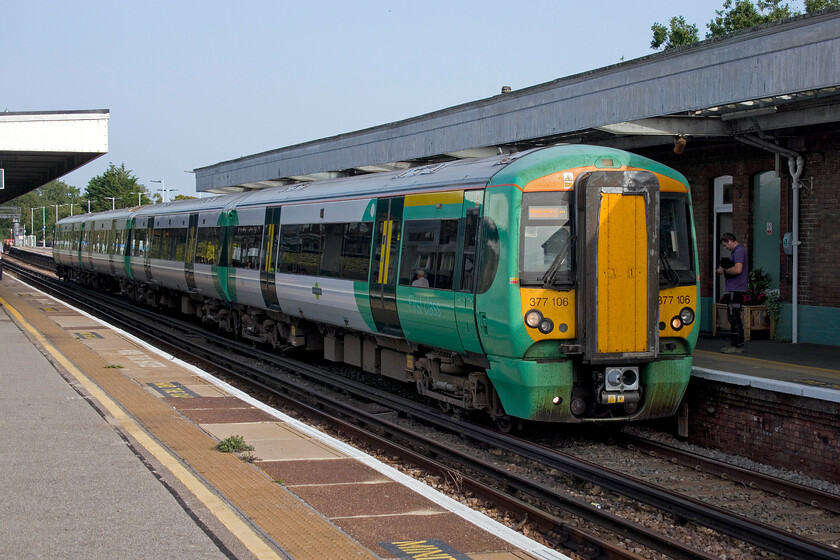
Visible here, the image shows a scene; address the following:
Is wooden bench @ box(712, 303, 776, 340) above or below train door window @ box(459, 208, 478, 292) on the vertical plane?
below

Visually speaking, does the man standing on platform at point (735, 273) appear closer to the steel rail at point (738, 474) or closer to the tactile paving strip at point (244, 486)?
the steel rail at point (738, 474)

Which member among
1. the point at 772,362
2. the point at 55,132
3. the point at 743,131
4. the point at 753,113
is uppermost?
the point at 55,132

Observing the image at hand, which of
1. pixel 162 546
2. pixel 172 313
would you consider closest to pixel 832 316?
pixel 162 546

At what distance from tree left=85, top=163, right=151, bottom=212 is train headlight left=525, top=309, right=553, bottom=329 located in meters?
100

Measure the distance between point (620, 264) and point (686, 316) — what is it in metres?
1.11

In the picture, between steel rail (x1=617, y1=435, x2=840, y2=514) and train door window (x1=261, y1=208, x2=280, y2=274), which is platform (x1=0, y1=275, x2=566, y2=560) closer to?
steel rail (x1=617, y1=435, x2=840, y2=514)

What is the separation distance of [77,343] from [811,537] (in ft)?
42.7

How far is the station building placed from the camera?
11156 millimetres

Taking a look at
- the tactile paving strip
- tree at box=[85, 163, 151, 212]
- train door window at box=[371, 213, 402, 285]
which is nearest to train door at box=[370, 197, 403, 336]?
train door window at box=[371, 213, 402, 285]

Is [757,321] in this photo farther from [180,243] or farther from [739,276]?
[180,243]

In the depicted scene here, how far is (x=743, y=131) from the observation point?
42.2ft

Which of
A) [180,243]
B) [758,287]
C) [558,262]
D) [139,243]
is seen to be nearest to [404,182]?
[558,262]

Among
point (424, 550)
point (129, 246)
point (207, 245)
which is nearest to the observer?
point (424, 550)

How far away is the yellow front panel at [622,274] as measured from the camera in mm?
8922
